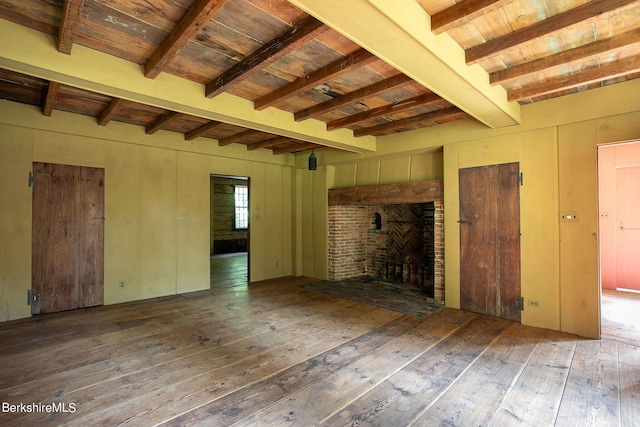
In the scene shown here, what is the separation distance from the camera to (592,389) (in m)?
2.44

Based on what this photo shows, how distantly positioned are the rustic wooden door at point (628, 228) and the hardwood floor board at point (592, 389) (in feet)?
10.6

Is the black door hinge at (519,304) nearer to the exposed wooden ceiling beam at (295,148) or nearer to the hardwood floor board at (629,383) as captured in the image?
the hardwood floor board at (629,383)

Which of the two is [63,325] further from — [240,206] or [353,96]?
[240,206]

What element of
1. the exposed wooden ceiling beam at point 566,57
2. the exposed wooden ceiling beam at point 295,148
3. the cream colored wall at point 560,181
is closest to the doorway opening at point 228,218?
the exposed wooden ceiling beam at point 295,148

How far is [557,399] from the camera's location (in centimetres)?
231

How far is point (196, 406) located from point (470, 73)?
3419 millimetres

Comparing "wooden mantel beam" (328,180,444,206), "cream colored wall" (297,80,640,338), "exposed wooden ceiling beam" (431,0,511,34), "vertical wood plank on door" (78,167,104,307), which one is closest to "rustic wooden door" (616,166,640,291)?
"cream colored wall" (297,80,640,338)

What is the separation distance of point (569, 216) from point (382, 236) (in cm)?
359

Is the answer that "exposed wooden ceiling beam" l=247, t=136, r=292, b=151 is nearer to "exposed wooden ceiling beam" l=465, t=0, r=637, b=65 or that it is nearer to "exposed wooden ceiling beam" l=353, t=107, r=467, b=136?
"exposed wooden ceiling beam" l=353, t=107, r=467, b=136

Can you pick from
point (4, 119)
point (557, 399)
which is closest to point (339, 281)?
point (557, 399)

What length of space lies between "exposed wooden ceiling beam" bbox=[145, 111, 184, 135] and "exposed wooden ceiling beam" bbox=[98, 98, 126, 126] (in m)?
0.55

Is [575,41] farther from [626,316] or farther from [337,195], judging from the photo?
[337,195]

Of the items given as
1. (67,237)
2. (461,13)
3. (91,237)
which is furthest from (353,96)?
(67,237)

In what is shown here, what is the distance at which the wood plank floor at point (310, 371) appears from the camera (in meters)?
2.13
